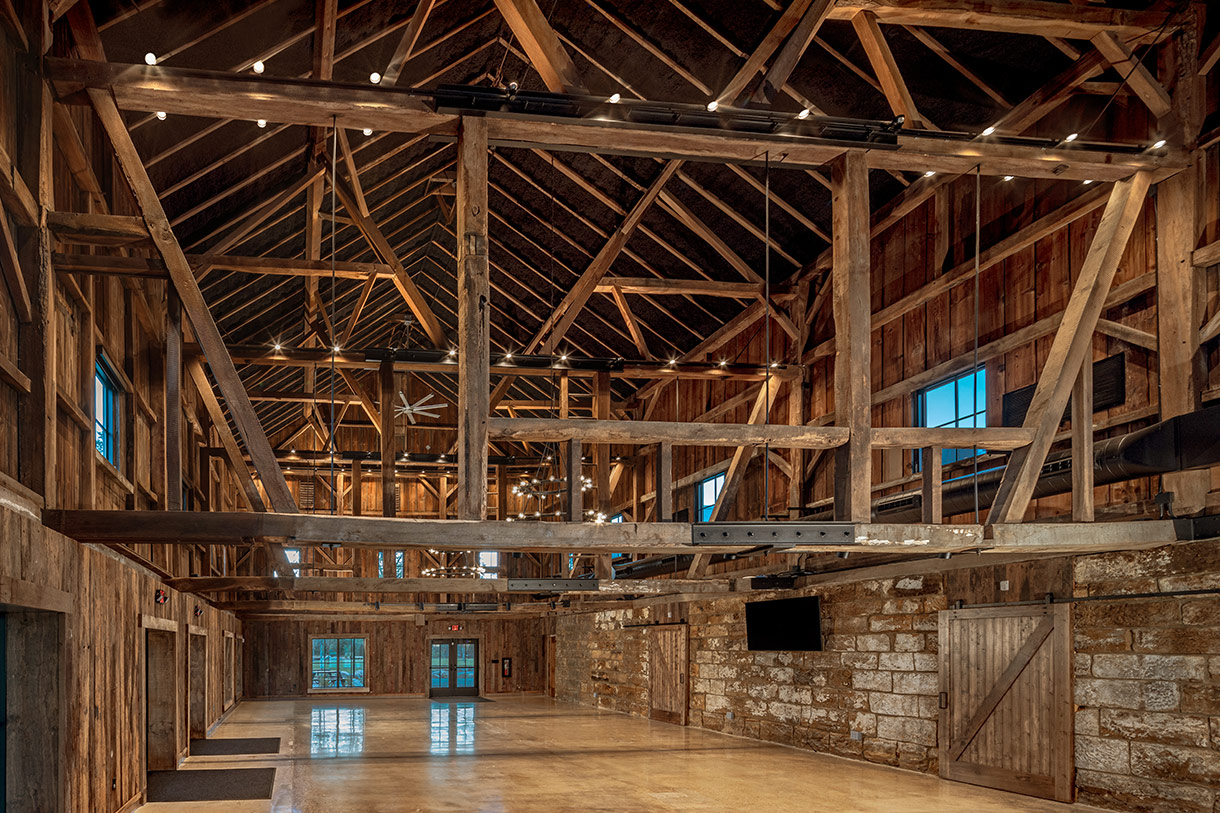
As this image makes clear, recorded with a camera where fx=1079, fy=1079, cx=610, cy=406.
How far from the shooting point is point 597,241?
1680 centimetres

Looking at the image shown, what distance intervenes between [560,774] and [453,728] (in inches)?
274

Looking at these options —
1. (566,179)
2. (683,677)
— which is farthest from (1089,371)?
(683,677)

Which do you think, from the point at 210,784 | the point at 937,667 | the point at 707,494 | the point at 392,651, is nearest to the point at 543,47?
the point at 937,667

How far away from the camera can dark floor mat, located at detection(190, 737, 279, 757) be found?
14.6m

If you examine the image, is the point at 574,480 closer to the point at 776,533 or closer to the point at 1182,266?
the point at 776,533

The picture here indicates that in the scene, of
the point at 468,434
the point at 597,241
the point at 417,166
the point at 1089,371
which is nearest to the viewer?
the point at 468,434

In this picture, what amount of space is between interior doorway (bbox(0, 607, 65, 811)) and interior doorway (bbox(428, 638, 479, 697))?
78.5 ft

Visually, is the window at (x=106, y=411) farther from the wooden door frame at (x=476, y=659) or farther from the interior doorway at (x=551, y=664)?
the interior doorway at (x=551, y=664)

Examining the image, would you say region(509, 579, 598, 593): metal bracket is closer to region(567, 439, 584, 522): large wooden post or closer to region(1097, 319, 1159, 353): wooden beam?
region(567, 439, 584, 522): large wooden post

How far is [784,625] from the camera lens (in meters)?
15.2

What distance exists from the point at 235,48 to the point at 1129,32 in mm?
7479

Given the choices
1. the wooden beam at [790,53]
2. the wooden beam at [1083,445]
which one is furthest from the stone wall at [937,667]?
the wooden beam at [790,53]

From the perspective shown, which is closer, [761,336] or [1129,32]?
[1129,32]

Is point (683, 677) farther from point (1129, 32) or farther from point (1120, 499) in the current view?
point (1129, 32)
